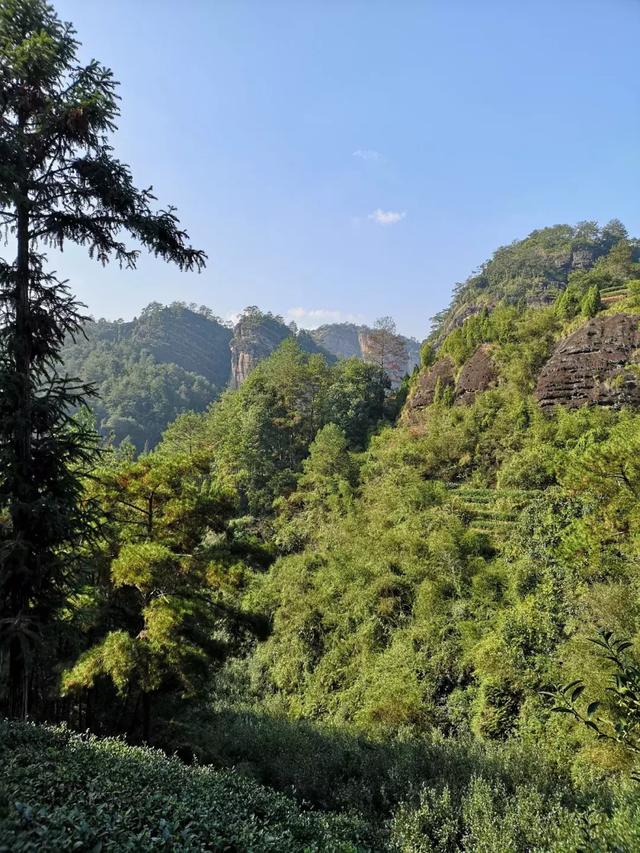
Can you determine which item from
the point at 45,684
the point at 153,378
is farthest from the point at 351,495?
the point at 153,378

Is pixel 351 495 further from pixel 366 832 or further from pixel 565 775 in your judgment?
pixel 366 832

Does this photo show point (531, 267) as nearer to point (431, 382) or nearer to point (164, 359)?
point (431, 382)

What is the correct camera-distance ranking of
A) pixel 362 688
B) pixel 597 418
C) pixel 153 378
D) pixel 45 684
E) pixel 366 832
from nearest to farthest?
1. pixel 366 832
2. pixel 45 684
3. pixel 362 688
4. pixel 597 418
5. pixel 153 378

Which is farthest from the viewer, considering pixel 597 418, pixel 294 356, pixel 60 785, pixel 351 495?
pixel 294 356

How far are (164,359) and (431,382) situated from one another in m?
96.0

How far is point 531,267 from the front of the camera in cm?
7131

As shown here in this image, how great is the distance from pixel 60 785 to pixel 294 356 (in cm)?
3239

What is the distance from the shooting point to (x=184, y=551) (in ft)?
32.0

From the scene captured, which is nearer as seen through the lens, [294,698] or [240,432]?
[294,698]

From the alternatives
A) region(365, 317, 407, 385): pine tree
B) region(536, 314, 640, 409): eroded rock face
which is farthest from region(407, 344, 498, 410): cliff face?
region(365, 317, 407, 385): pine tree

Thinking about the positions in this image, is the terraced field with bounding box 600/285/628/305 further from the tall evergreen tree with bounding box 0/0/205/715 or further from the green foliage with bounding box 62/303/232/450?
the green foliage with bounding box 62/303/232/450

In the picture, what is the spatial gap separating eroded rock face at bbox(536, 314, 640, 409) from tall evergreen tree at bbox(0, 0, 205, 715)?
20.5m

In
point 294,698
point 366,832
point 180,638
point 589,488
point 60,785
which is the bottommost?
point 294,698

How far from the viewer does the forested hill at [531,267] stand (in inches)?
2571
